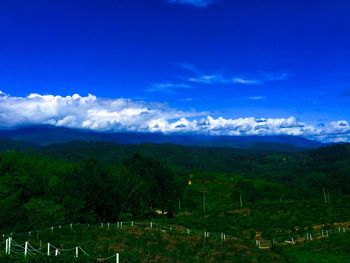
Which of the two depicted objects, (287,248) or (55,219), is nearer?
(287,248)

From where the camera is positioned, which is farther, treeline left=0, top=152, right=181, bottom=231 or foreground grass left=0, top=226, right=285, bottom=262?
treeline left=0, top=152, right=181, bottom=231

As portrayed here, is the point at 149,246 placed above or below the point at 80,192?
below

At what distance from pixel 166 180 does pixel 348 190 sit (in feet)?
385

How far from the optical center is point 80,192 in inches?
2918

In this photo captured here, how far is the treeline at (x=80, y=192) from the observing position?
197 ft

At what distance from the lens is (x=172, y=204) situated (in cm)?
9662

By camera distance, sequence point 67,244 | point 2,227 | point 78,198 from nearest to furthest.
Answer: point 67,244 < point 2,227 < point 78,198

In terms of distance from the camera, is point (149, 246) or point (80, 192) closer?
point (149, 246)

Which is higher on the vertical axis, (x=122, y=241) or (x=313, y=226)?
(x=122, y=241)

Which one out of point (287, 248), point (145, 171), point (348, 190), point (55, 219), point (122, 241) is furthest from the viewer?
point (348, 190)

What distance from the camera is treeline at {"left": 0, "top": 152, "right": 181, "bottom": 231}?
197ft

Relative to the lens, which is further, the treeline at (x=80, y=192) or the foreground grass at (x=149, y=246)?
the treeline at (x=80, y=192)

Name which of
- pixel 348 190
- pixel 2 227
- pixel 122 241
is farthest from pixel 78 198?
pixel 348 190

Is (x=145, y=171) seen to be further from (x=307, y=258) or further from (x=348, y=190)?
(x=348, y=190)
